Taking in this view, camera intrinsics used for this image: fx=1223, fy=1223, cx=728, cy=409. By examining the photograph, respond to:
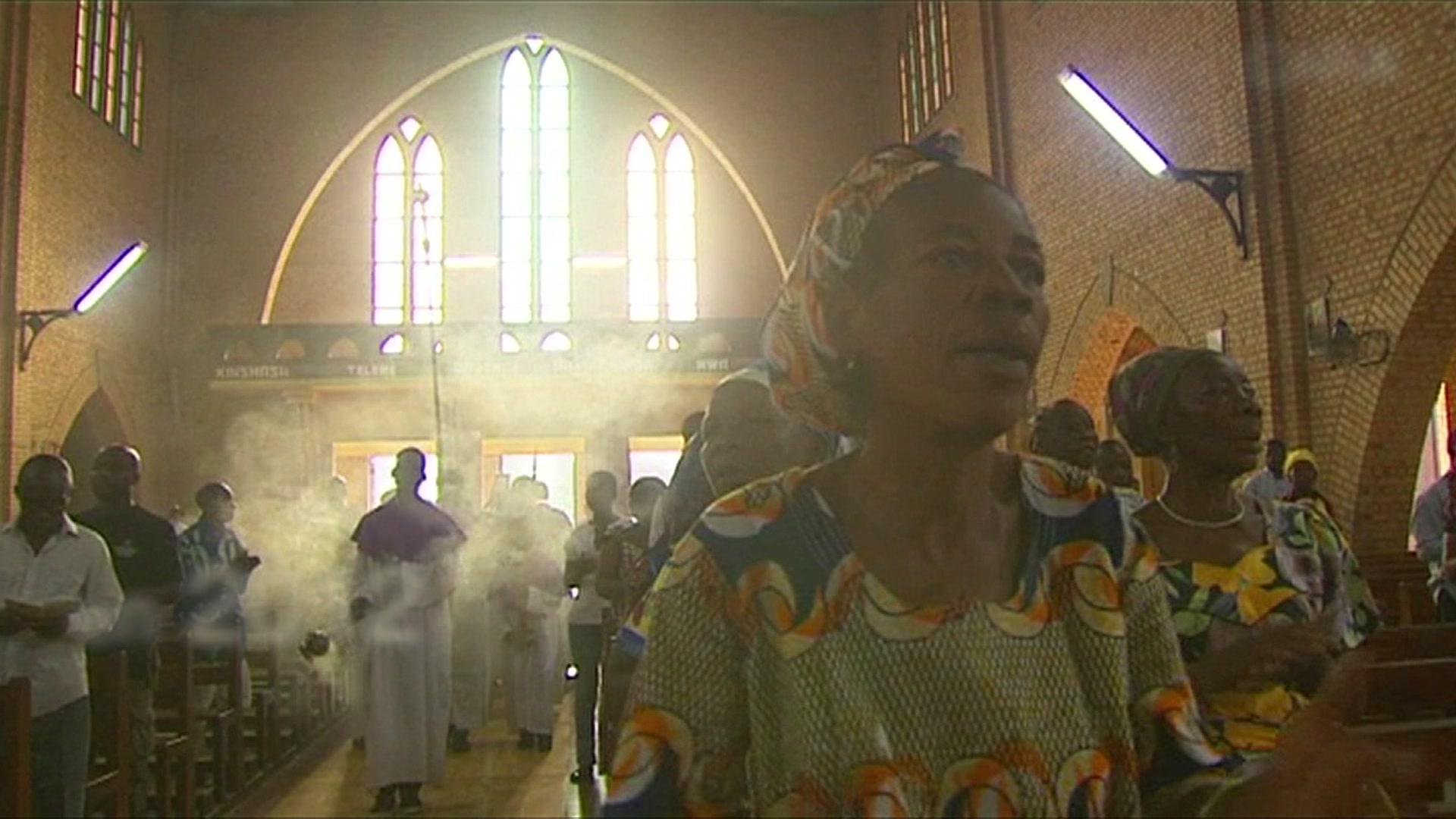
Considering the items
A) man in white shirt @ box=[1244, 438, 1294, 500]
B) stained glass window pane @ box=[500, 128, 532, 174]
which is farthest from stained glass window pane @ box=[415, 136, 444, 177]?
man in white shirt @ box=[1244, 438, 1294, 500]

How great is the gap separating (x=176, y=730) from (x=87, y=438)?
10232 millimetres

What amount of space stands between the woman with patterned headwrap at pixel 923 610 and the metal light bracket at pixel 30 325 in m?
12.6

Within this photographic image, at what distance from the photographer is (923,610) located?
3.66 ft

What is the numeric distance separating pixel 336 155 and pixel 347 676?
364 inches

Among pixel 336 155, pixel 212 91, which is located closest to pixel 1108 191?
pixel 336 155

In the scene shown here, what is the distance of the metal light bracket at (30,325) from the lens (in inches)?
468

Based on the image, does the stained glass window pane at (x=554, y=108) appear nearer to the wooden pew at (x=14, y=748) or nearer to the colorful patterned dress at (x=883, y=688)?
the wooden pew at (x=14, y=748)

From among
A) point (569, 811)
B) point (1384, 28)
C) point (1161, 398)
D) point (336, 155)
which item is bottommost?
point (569, 811)

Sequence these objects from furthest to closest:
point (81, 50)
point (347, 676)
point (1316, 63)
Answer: point (81, 50) → point (347, 676) → point (1316, 63)

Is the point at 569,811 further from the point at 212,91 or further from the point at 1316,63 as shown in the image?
the point at 212,91

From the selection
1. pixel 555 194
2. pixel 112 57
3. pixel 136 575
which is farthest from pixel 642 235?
pixel 136 575

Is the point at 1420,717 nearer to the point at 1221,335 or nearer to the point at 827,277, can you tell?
the point at 827,277

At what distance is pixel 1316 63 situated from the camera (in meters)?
7.57

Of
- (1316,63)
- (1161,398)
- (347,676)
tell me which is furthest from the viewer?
(347,676)
